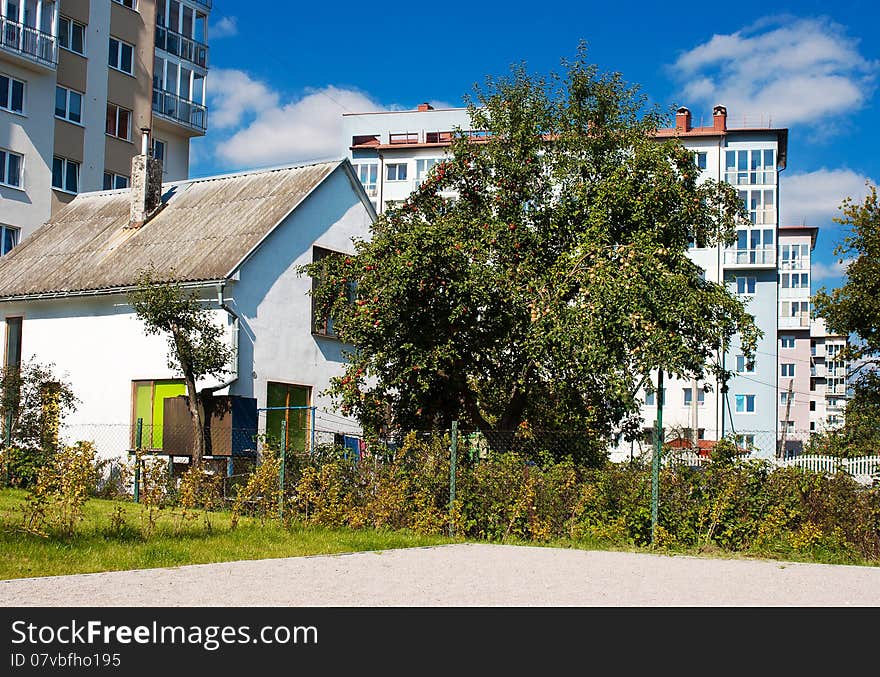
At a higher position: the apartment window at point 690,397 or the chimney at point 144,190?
the chimney at point 144,190

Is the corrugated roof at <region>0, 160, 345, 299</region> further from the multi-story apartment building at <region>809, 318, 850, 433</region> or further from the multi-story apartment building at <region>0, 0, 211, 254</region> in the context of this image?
the multi-story apartment building at <region>809, 318, 850, 433</region>

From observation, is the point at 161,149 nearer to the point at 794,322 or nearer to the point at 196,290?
the point at 196,290

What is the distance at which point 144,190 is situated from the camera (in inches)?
1128

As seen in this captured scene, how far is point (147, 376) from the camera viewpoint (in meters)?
24.7

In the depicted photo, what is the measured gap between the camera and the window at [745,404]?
69.8 meters

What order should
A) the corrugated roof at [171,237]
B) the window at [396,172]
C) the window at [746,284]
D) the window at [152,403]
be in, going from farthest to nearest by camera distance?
the window at [396,172], the window at [746,284], the corrugated roof at [171,237], the window at [152,403]

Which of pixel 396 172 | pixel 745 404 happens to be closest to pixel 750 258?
pixel 745 404

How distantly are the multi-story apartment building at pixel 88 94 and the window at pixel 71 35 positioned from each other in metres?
0.04

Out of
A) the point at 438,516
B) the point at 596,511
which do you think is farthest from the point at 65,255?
the point at 596,511

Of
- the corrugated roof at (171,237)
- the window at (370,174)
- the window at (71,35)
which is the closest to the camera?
the corrugated roof at (171,237)

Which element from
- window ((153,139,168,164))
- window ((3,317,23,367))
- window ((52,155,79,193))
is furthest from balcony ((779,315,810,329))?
window ((3,317,23,367))

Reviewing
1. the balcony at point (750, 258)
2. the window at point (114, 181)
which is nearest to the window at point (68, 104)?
the window at point (114, 181)

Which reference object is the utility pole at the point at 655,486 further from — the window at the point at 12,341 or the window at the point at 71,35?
the window at the point at 71,35

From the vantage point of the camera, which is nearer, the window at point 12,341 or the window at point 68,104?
the window at point 12,341
